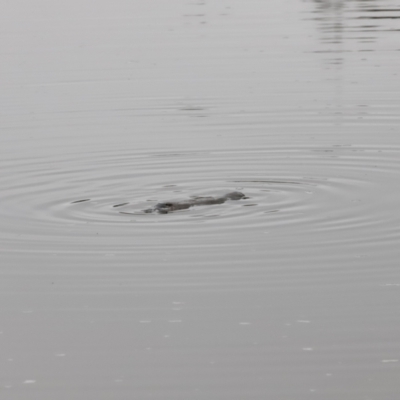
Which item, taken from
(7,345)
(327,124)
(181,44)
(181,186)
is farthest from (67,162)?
(181,44)

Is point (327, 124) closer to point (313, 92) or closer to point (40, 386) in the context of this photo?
point (313, 92)

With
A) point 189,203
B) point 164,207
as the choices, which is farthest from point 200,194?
point 164,207

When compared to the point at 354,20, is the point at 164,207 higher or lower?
lower

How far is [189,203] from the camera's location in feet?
39.0

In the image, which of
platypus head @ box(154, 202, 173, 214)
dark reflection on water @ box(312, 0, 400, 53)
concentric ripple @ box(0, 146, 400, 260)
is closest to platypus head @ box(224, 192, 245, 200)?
concentric ripple @ box(0, 146, 400, 260)

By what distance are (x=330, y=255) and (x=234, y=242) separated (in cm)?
103

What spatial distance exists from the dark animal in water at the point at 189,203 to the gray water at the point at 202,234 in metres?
0.13

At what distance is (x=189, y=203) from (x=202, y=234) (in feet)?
4.06

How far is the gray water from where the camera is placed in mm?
7426

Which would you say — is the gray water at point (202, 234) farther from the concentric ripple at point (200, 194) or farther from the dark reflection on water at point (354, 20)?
the dark reflection on water at point (354, 20)

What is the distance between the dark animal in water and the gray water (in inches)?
5.0

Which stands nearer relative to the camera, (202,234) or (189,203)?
(202,234)

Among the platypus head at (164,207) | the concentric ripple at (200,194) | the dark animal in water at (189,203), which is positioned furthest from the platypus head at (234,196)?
the platypus head at (164,207)

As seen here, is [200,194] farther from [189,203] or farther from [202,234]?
[202,234]
